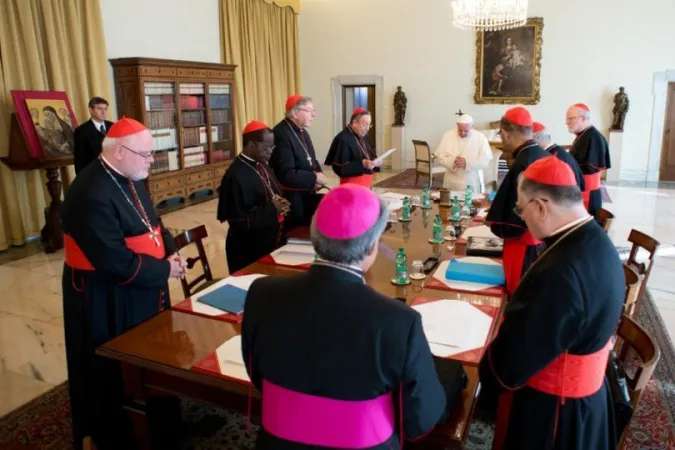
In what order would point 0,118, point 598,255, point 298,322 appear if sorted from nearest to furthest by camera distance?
point 298,322, point 598,255, point 0,118

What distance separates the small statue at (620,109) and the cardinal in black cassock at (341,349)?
1020 centimetres

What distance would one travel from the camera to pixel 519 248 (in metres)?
2.86

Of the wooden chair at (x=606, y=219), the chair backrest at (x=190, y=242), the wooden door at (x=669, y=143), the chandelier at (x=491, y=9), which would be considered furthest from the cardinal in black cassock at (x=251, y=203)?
the wooden door at (x=669, y=143)

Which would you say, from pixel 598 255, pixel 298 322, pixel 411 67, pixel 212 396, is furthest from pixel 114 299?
pixel 411 67

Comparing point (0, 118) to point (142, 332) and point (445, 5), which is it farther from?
point (445, 5)

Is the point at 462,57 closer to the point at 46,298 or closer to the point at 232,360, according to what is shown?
the point at 46,298

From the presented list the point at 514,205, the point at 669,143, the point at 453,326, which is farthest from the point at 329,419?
the point at 669,143

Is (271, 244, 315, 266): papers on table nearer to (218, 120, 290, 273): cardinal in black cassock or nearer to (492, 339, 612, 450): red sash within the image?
(218, 120, 290, 273): cardinal in black cassock

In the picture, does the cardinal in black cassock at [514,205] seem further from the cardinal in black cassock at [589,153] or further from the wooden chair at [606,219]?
the cardinal in black cassock at [589,153]

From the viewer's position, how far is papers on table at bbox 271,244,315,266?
2914 mm

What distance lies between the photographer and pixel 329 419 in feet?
4.14

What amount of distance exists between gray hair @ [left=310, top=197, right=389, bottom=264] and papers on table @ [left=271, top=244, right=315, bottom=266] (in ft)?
5.31

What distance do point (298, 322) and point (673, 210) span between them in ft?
26.9

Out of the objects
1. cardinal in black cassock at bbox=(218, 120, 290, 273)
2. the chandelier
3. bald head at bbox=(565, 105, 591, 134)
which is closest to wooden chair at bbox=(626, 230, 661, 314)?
cardinal in black cassock at bbox=(218, 120, 290, 273)
